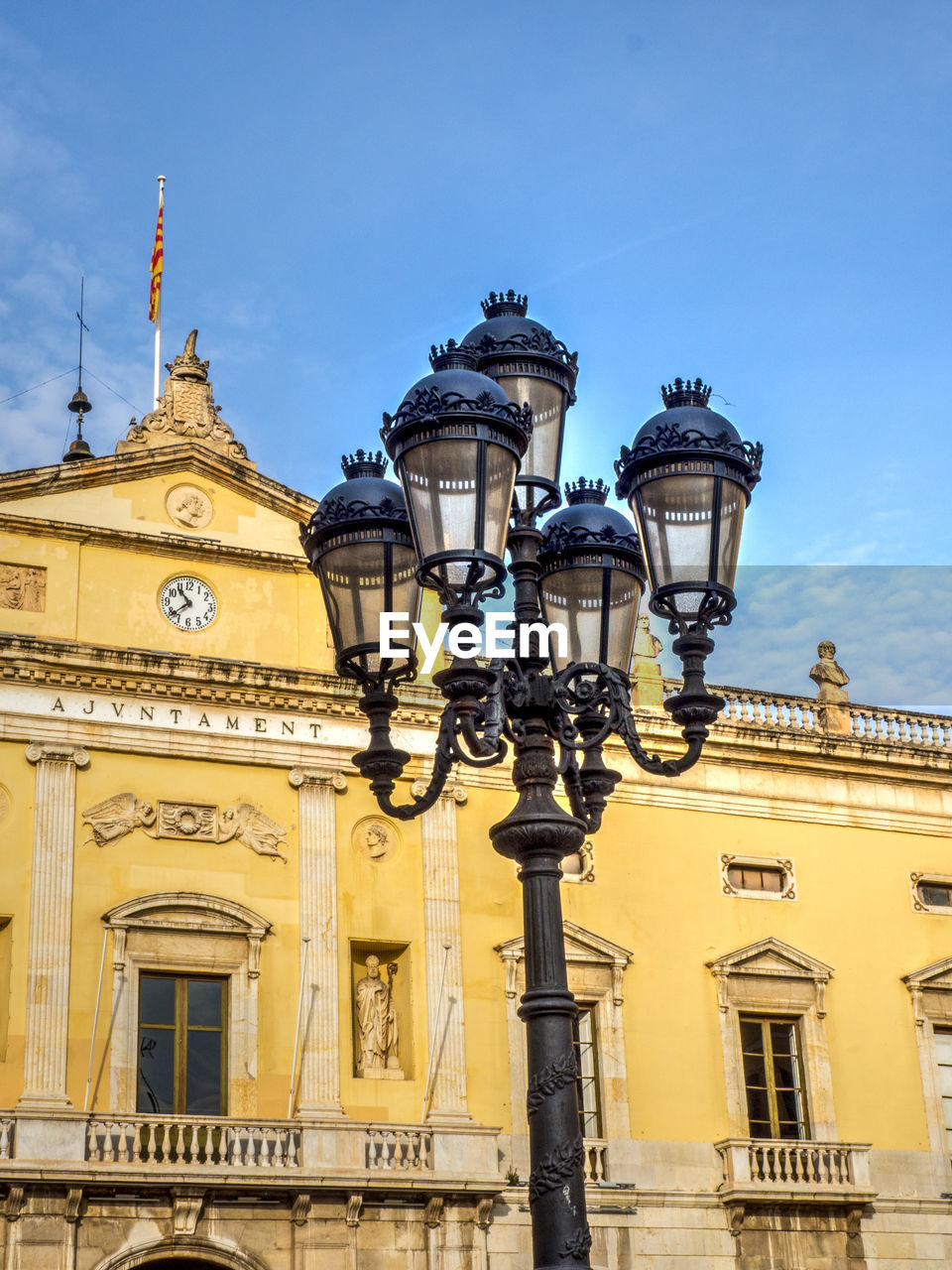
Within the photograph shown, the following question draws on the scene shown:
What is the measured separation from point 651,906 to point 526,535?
42.8ft

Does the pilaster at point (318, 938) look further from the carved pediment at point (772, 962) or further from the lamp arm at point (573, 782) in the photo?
the lamp arm at point (573, 782)

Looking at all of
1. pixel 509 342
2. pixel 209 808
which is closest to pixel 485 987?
pixel 209 808

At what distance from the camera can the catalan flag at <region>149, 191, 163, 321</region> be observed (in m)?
23.1

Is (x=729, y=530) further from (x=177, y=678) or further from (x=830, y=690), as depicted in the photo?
(x=830, y=690)

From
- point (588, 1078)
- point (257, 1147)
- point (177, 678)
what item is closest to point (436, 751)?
point (257, 1147)

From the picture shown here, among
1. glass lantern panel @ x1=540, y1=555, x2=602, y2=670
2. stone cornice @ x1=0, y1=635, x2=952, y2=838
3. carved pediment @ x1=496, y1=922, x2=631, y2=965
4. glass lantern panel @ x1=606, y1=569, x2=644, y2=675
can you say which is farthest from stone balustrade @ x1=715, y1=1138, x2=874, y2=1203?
glass lantern panel @ x1=540, y1=555, x2=602, y2=670

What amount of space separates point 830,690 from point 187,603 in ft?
28.4

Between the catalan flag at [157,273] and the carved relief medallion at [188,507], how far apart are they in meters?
3.20

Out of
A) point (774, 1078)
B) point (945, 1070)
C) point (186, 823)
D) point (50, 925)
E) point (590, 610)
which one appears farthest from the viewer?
point (945, 1070)

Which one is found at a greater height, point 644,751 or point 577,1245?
point 644,751

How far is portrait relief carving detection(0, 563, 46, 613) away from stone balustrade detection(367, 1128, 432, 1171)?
6667 mm

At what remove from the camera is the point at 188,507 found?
2091 cm

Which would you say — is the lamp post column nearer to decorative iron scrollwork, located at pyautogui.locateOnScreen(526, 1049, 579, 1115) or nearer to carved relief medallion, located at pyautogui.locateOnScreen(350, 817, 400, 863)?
decorative iron scrollwork, located at pyautogui.locateOnScreen(526, 1049, 579, 1115)

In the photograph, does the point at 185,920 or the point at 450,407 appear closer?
the point at 450,407
